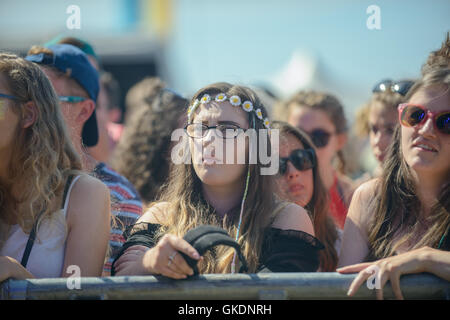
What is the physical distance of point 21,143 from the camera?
8.21 feet

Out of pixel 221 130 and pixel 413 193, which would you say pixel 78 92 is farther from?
pixel 413 193

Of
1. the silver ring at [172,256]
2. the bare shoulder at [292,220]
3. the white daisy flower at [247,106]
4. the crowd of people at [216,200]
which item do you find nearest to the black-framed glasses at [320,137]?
the crowd of people at [216,200]

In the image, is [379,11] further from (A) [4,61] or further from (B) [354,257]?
(A) [4,61]

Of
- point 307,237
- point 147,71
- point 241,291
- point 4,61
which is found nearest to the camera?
point 241,291

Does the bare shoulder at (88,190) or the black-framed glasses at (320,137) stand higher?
the bare shoulder at (88,190)

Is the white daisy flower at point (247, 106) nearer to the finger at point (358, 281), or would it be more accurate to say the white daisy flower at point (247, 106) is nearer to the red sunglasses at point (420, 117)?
the red sunglasses at point (420, 117)

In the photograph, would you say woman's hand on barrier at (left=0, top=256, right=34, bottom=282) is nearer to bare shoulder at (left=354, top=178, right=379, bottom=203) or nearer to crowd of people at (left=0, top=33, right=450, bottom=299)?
crowd of people at (left=0, top=33, right=450, bottom=299)

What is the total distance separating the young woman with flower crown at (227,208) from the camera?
7.39 ft

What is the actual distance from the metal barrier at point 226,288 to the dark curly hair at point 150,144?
2073 mm

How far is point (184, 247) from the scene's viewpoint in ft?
6.17

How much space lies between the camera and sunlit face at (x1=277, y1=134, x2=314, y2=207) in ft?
10.8

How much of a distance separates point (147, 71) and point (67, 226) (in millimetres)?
9760

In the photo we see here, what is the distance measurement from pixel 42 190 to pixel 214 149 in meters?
A: 0.77
